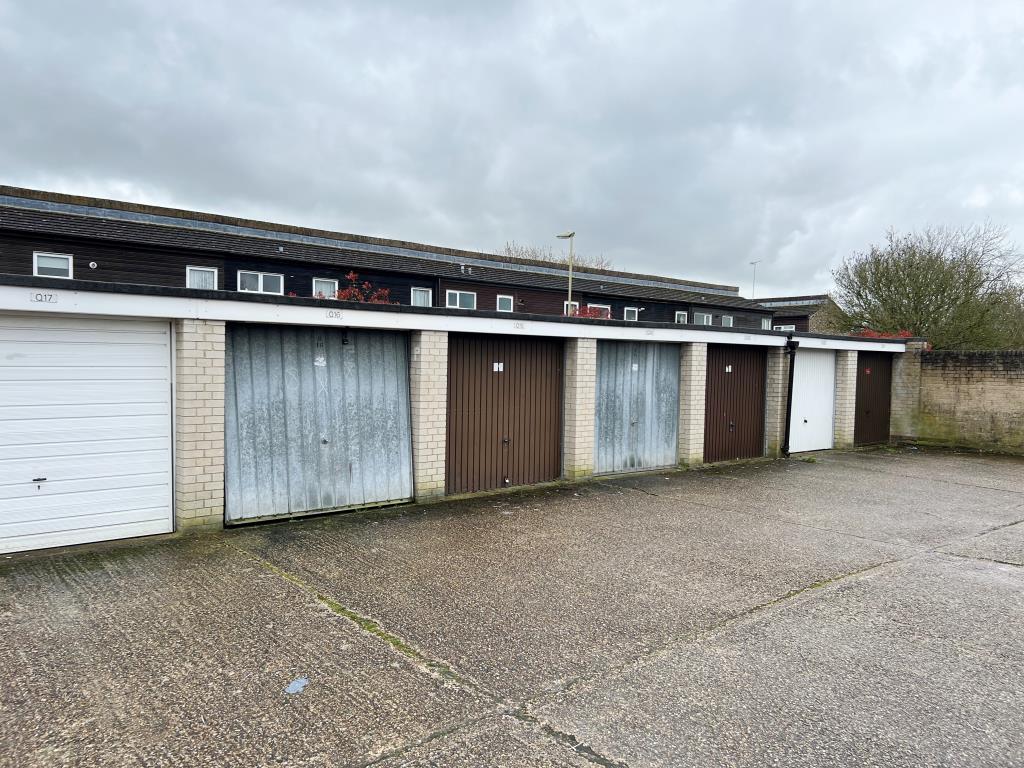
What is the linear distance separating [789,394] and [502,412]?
6.85 m

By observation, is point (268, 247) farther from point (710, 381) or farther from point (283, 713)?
point (283, 713)

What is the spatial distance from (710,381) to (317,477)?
24.3ft

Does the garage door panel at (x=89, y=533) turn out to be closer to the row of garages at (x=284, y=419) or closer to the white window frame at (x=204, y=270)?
the row of garages at (x=284, y=419)

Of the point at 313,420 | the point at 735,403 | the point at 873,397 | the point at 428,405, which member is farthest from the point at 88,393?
the point at 873,397

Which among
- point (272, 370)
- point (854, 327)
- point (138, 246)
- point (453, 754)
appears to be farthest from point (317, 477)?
point (854, 327)

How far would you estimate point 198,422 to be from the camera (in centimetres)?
644

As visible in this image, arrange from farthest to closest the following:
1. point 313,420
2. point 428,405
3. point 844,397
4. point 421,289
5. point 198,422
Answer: point 421,289, point 844,397, point 428,405, point 313,420, point 198,422

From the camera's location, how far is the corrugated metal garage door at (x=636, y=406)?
405 inches

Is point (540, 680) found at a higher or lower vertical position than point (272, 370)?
lower

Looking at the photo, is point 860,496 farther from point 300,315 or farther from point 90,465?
point 90,465

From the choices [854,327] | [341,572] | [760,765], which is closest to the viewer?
[760,765]

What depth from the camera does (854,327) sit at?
20.1m

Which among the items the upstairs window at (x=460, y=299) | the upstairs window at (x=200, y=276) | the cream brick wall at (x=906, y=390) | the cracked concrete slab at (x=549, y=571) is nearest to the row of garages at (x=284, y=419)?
the cracked concrete slab at (x=549, y=571)

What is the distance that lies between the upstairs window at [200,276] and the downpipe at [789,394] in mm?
13162
